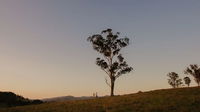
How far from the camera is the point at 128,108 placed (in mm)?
34406

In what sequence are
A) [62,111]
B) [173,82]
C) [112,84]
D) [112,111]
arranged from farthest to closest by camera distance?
[173,82] → [112,84] → [62,111] → [112,111]

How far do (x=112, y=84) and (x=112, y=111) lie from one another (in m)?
39.3

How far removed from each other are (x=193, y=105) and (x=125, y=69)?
42.9 metres

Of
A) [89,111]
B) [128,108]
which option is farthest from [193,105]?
[89,111]

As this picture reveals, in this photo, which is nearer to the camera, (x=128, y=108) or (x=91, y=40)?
(x=128, y=108)

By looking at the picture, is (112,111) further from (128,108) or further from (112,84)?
(112,84)

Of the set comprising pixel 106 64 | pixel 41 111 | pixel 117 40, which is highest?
pixel 117 40

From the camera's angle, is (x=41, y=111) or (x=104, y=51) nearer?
(x=41, y=111)

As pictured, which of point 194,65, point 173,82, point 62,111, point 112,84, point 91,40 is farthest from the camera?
point 173,82

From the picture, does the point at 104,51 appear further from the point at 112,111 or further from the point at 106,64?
the point at 112,111

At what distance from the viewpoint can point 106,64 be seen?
245 ft

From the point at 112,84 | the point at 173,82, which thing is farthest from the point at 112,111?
the point at 173,82

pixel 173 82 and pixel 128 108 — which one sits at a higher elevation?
pixel 173 82

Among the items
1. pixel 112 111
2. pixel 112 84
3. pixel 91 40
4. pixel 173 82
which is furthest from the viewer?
pixel 173 82
